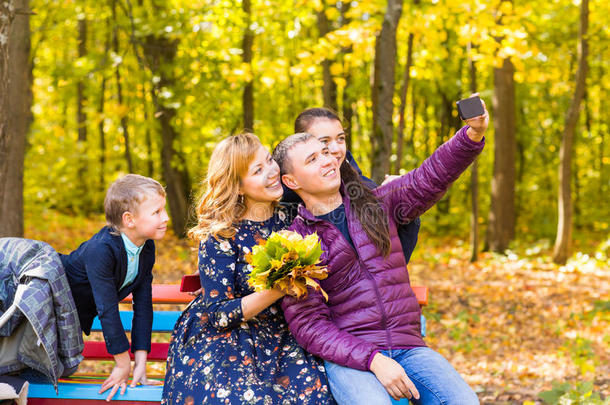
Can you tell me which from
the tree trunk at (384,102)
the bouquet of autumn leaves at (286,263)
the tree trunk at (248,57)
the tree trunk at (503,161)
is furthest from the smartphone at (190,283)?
the tree trunk at (503,161)

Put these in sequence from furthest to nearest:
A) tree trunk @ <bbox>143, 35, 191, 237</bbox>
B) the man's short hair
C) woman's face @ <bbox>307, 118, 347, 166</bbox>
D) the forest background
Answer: tree trunk @ <bbox>143, 35, 191, 237</bbox>
the forest background
woman's face @ <bbox>307, 118, 347, 166</bbox>
the man's short hair

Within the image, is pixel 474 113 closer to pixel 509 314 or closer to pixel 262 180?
pixel 262 180

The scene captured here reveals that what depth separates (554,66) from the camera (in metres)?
11.7

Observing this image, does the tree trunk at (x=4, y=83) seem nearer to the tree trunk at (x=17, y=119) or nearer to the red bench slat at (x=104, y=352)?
the red bench slat at (x=104, y=352)

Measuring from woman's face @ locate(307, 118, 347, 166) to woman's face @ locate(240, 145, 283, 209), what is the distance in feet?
1.70

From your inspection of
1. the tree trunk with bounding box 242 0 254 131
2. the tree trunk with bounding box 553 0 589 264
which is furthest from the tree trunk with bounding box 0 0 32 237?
the tree trunk with bounding box 553 0 589 264

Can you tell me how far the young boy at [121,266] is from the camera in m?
3.06

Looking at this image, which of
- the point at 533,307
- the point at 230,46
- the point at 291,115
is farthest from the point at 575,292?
the point at 291,115

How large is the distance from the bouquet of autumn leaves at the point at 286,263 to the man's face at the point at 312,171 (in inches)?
20.8

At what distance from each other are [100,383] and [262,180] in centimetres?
135

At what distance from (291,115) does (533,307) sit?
28.8 ft

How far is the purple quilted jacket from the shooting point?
277 cm

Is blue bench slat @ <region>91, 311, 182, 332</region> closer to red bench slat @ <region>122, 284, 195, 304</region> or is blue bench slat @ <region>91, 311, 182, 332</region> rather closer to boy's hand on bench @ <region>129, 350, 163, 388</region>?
red bench slat @ <region>122, 284, 195, 304</region>

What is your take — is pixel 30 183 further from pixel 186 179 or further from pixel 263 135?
pixel 263 135
